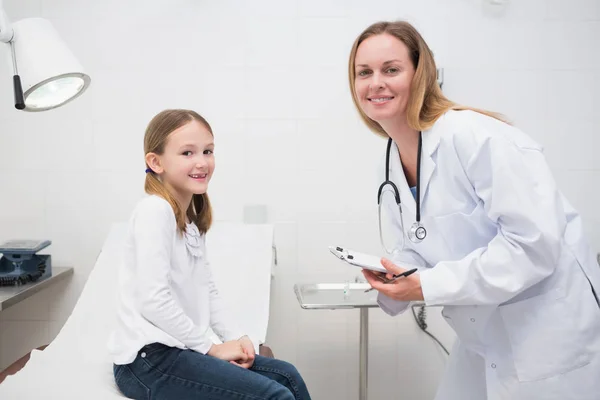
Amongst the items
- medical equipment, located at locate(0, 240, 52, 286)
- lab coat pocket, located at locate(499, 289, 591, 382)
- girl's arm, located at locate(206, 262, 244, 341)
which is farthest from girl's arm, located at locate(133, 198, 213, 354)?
medical equipment, located at locate(0, 240, 52, 286)

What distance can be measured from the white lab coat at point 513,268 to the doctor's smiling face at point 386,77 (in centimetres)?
11

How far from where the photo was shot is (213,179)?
2613 mm

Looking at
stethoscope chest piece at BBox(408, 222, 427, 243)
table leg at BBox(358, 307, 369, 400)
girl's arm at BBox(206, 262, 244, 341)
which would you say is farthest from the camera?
table leg at BBox(358, 307, 369, 400)

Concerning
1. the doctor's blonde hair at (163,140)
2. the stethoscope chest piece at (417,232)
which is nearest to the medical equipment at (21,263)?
the doctor's blonde hair at (163,140)

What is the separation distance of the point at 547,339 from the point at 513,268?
179mm

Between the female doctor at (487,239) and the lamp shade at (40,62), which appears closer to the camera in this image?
the female doctor at (487,239)

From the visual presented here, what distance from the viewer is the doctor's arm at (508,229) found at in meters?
1.22

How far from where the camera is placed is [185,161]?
5.44 ft

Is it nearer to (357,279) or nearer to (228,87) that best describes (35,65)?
(228,87)

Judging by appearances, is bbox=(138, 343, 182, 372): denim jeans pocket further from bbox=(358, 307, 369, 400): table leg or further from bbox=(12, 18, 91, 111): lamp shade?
bbox=(358, 307, 369, 400): table leg

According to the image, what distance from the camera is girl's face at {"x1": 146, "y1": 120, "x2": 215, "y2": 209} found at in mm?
1661

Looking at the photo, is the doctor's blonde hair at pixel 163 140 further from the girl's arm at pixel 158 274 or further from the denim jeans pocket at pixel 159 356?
the denim jeans pocket at pixel 159 356

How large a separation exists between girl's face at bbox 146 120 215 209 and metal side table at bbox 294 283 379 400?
66 centimetres

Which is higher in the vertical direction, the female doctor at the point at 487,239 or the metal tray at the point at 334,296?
the female doctor at the point at 487,239
